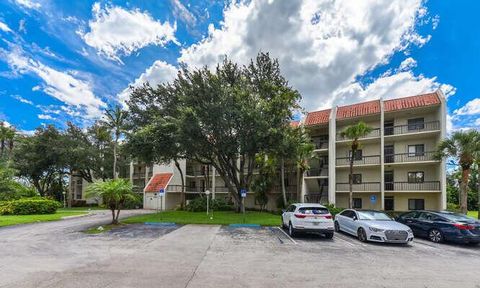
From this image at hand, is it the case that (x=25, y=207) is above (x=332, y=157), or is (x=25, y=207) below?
below

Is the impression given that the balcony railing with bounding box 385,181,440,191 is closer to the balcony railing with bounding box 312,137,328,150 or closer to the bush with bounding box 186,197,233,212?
the balcony railing with bounding box 312,137,328,150

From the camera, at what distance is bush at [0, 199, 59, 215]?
27128 millimetres

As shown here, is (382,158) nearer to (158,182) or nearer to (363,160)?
(363,160)

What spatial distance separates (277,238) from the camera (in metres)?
14.6

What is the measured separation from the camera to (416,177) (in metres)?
29.2

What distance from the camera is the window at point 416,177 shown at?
29.0 metres

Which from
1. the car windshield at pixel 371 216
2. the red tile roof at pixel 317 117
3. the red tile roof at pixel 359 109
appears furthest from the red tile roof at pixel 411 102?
the car windshield at pixel 371 216

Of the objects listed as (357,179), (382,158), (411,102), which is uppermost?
(411,102)

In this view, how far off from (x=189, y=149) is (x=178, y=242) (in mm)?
13447

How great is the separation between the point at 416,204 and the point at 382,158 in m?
5.36

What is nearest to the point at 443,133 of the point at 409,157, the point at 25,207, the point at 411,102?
the point at 409,157

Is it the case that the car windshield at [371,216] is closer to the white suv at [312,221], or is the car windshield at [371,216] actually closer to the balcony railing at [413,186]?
the white suv at [312,221]

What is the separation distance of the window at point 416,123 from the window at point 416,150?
5.39ft

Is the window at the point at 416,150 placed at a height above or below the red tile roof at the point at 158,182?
above
